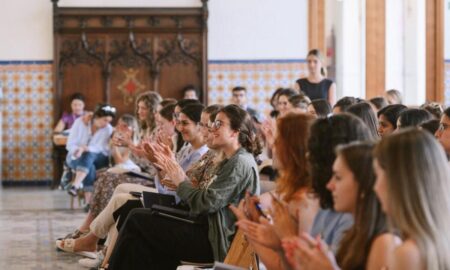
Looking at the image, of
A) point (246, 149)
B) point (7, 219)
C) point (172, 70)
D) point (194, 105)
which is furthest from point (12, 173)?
point (246, 149)

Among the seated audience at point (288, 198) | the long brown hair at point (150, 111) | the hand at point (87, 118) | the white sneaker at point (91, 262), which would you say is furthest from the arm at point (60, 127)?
the seated audience at point (288, 198)

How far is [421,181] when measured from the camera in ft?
9.23

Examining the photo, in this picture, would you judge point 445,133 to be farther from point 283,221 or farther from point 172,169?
point 283,221

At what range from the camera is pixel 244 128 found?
5.73 metres

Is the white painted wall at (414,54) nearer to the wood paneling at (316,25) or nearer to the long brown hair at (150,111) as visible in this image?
the wood paneling at (316,25)

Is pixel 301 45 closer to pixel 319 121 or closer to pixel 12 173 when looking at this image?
pixel 12 173

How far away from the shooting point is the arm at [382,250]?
302 cm

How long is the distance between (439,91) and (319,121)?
7322 mm

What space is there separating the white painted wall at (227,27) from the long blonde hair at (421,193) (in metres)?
12.2

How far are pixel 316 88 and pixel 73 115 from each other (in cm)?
491

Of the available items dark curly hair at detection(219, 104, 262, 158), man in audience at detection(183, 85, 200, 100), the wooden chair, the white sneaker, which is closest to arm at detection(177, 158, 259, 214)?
dark curly hair at detection(219, 104, 262, 158)

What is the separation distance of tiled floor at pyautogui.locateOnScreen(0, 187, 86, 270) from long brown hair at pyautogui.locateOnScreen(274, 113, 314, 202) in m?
3.74

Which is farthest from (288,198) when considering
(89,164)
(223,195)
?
(89,164)

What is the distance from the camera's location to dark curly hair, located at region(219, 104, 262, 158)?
5715 millimetres
